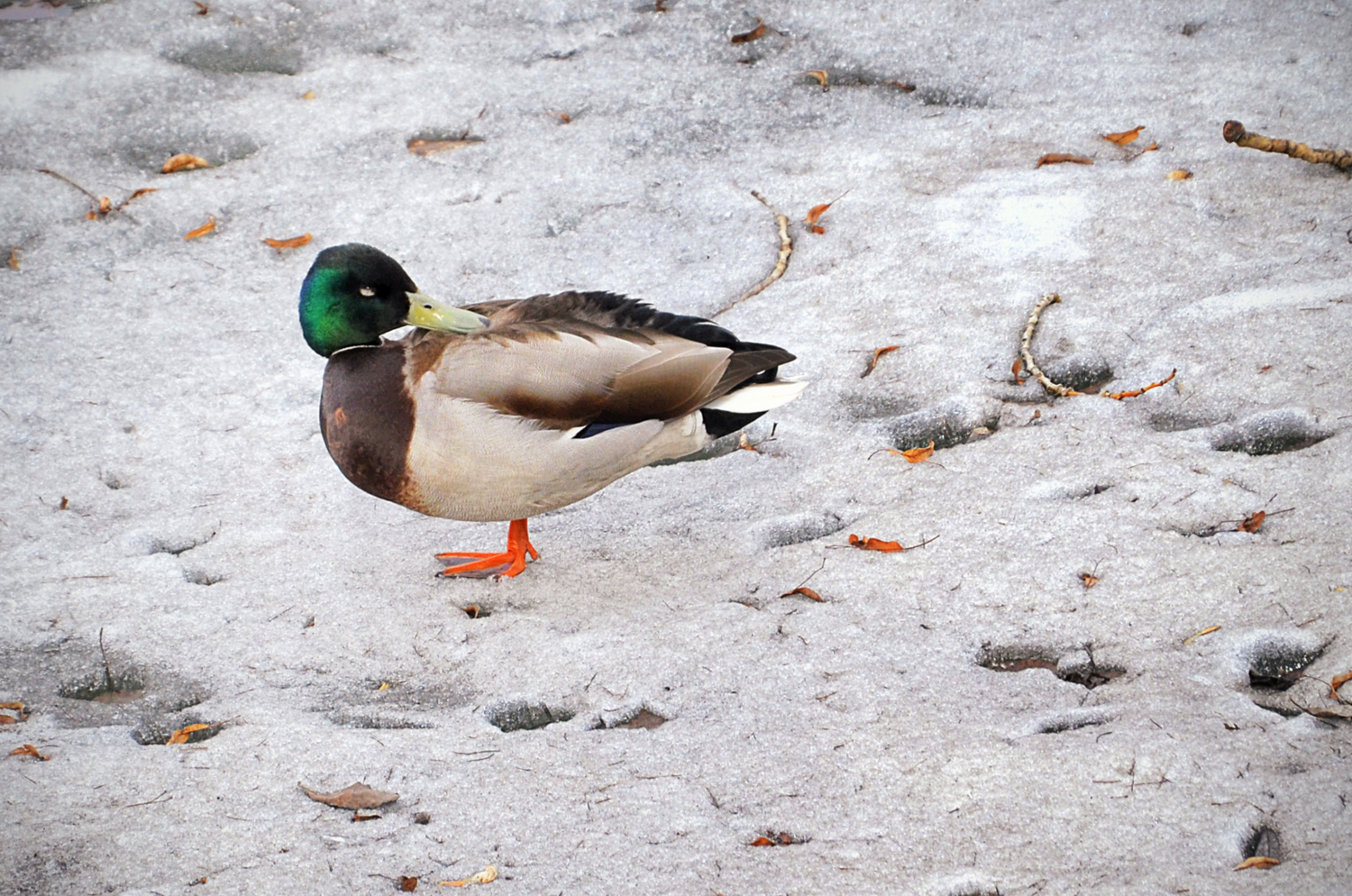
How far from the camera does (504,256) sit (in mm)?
4160

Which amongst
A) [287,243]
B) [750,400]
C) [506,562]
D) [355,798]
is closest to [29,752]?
[355,798]

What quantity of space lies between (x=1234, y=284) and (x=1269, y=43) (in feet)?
6.24

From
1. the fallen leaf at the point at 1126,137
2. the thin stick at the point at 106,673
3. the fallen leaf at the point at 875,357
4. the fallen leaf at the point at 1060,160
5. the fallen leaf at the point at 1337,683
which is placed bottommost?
the thin stick at the point at 106,673

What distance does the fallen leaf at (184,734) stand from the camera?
7.77 ft

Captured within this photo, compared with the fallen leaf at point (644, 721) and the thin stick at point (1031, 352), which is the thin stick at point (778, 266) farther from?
the fallen leaf at point (644, 721)

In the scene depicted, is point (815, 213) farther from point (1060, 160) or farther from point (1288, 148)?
point (1288, 148)

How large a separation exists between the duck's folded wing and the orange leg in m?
0.41

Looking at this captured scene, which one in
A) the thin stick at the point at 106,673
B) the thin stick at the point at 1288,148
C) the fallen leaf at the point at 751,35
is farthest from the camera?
the fallen leaf at the point at 751,35

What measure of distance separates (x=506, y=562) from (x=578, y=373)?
1.94 feet

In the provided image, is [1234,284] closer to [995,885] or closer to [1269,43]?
[1269,43]

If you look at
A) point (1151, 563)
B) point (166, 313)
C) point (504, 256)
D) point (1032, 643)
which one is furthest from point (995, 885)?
point (166, 313)

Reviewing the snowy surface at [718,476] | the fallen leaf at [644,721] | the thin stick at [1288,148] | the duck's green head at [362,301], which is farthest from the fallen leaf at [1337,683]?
the thin stick at [1288,148]

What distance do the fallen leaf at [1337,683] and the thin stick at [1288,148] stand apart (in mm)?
2481

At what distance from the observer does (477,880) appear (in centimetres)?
197
